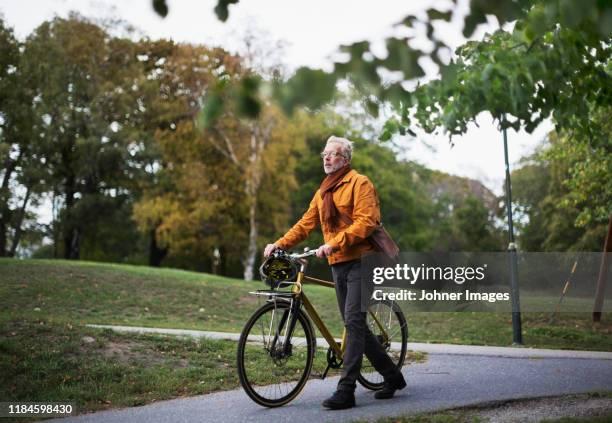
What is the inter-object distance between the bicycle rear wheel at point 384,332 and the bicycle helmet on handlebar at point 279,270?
0.92 metres

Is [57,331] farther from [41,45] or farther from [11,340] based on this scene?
[41,45]

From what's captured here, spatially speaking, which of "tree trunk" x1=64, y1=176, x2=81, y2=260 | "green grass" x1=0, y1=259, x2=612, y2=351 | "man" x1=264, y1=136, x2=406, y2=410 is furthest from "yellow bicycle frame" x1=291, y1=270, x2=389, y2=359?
"tree trunk" x1=64, y1=176, x2=81, y2=260

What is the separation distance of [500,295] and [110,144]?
2369cm

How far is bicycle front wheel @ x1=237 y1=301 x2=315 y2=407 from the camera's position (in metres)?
5.85

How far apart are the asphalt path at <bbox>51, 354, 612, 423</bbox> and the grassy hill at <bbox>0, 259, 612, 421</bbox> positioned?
65 centimetres

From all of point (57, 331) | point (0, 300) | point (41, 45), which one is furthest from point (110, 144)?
point (57, 331)

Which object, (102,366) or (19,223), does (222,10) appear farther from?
(19,223)

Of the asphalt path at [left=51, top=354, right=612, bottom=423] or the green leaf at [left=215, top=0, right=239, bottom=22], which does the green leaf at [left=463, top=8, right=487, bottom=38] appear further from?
the asphalt path at [left=51, top=354, right=612, bottom=423]

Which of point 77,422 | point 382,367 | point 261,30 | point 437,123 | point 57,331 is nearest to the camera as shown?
point 77,422

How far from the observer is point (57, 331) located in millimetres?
8766

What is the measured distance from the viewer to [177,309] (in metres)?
16.6

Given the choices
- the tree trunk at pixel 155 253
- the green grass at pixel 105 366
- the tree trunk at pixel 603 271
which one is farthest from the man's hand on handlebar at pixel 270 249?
the tree trunk at pixel 155 253

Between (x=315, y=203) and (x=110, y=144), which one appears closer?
(x=315, y=203)

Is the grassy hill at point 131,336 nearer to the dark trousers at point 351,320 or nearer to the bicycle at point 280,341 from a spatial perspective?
the bicycle at point 280,341
